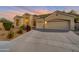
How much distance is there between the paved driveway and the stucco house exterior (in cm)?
12

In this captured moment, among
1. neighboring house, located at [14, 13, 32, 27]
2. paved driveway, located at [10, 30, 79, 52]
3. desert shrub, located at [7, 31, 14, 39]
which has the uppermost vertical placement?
neighboring house, located at [14, 13, 32, 27]

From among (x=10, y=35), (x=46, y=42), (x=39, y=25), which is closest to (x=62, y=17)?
(x=39, y=25)

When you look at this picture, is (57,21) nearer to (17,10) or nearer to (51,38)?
(51,38)

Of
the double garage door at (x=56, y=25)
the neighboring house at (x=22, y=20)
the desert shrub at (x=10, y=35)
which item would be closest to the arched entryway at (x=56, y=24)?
the double garage door at (x=56, y=25)

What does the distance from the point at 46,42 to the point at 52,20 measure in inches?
17.6

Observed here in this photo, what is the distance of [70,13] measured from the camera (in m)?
5.48

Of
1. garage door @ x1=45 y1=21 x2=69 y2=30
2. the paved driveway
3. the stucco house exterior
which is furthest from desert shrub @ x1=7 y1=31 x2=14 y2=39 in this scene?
garage door @ x1=45 y1=21 x2=69 y2=30

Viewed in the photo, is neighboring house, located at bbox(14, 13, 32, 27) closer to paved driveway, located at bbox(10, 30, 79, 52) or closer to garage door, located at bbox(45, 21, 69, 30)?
paved driveway, located at bbox(10, 30, 79, 52)

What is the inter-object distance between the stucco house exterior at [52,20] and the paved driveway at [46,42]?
0.12 meters

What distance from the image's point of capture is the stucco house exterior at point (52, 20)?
5.50 m

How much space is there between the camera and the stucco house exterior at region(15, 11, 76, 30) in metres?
5.50

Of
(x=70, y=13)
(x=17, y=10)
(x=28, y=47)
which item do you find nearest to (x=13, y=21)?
(x=17, y=10)

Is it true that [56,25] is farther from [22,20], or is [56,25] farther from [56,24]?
[22,20]
